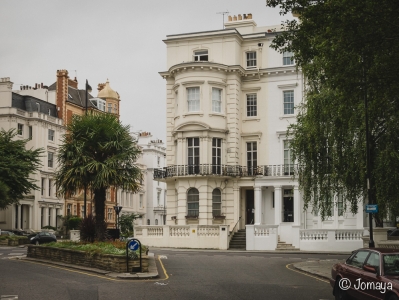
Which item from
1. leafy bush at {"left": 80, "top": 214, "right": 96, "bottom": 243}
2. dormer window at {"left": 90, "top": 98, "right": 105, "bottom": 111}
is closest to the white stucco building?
leafy bush at {"left": 80, "top": 214, "right": 96, "bottom": 243}

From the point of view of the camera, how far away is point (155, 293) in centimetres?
1700

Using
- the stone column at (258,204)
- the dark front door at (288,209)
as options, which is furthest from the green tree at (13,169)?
the dark front door at (288,209)

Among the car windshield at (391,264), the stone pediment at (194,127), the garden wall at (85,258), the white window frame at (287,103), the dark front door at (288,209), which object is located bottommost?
the garden wall at (85,258)

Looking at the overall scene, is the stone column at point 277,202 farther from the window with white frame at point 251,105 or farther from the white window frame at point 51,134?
the white window frame at point 51,134

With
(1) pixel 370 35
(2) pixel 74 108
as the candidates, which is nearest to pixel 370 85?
(1) pixel 370 35

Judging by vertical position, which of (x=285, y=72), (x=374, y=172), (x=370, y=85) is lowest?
(x=374, y=172)

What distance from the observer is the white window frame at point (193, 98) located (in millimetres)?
47500

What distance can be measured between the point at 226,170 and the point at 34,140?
32.0 m

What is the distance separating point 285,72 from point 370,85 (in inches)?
1124

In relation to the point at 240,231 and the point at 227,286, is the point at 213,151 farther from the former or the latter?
the point at 227,286

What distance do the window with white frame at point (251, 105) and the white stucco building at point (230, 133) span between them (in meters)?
0.07

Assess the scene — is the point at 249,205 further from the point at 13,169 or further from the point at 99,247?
the point at 99,247

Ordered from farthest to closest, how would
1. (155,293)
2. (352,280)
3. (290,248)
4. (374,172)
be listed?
(290,248) < (374,172) < (155,293) < (352,280)

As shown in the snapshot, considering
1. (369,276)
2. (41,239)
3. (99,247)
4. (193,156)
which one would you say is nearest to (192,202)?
(193,156)
